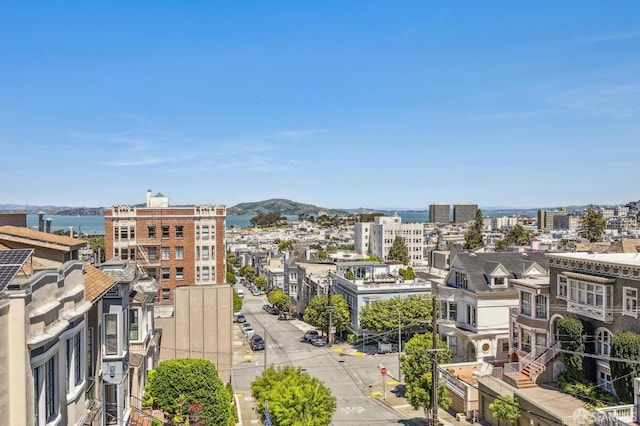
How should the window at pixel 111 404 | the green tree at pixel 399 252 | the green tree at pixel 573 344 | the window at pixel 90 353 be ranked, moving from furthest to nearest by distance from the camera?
the green tree at pixel 399 252, the green tree at pixel 573 344, the window at pixel 111 404, the window at pixel 90 353

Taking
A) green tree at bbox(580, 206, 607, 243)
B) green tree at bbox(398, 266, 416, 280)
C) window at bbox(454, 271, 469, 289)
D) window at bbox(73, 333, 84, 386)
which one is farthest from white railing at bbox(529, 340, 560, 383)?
green tree at bbox(580, 206, 607, 243)

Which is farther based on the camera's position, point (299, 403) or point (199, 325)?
point (199, 325)

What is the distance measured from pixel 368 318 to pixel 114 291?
4273cm

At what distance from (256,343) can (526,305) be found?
32659 mm

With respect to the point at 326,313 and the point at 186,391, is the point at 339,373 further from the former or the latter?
the point at 186,391

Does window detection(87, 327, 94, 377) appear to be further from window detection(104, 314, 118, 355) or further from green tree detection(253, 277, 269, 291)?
green tree detection(253, 277, 269, 291)

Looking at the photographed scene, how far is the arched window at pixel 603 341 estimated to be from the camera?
32438 mm

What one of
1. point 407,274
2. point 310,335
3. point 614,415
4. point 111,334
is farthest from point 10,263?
point 407,274

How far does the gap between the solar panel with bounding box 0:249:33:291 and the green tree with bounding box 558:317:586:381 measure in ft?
102

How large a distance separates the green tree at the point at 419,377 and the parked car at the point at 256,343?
25992mm

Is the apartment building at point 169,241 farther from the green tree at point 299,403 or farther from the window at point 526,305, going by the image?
the window at point 526,305

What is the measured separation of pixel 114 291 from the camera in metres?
19.7

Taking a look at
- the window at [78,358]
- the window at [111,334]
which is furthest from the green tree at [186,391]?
the window at [78,358]

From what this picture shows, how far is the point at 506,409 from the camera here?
1308 inches
